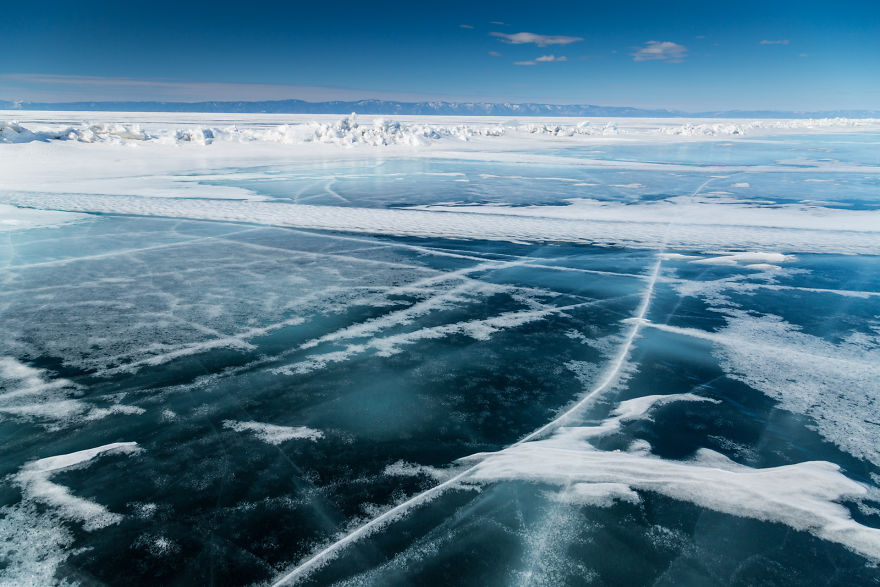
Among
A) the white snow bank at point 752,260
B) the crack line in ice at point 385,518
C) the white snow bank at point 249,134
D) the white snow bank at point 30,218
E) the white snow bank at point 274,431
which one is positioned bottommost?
the white snow bank at point 752,260

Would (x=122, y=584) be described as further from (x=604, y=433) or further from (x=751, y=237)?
(x=751, y=237)

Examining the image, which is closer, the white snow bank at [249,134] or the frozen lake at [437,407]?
the frozen lake at [437,407]

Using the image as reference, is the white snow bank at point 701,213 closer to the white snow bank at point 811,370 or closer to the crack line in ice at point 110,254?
the crack line in ice at point 110,254

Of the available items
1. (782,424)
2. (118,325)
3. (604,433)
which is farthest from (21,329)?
(782,424)

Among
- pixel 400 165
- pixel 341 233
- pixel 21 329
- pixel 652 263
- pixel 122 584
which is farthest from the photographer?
pixel 400 165

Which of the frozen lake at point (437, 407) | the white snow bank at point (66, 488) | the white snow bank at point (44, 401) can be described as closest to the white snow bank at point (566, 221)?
the frozen lake at point (437, 407)

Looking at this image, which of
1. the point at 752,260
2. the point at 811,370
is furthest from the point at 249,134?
the point at 811,370

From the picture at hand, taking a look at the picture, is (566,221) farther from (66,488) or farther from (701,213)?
(66,488)
